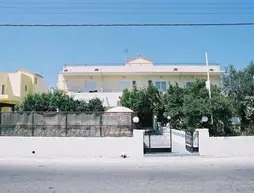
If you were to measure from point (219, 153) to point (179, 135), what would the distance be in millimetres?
4010

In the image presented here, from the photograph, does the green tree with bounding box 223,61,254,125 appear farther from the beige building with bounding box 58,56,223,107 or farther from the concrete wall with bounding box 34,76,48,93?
the concrete wall with bounding box 34,76,48,93

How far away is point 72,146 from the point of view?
51.5 ft

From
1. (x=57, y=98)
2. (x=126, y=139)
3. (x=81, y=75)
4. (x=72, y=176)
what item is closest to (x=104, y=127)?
(x=126, y=139)

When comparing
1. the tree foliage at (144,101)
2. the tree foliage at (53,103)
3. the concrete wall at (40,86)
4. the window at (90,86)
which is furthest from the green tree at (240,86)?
the concrete wall at (40,86)

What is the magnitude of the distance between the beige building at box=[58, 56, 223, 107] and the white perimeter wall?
21.3 meters

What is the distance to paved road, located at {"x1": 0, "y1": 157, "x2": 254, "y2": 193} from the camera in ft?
26.1

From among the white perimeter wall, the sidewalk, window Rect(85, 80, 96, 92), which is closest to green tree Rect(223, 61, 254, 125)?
the sidewalk

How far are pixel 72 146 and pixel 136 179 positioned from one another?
6972mm

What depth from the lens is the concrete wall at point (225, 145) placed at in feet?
A: 50.4

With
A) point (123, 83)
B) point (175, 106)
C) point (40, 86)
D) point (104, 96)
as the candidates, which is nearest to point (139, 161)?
point (175, 106)

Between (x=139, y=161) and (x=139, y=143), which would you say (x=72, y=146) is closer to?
(x=139, y=143)

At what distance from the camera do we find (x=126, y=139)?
51.1 feet

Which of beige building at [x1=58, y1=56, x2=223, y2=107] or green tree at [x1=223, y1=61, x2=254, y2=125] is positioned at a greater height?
beige building at [x1=58, y1=56, x2=223, y2=107]

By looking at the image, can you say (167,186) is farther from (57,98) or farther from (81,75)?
(81,75)
